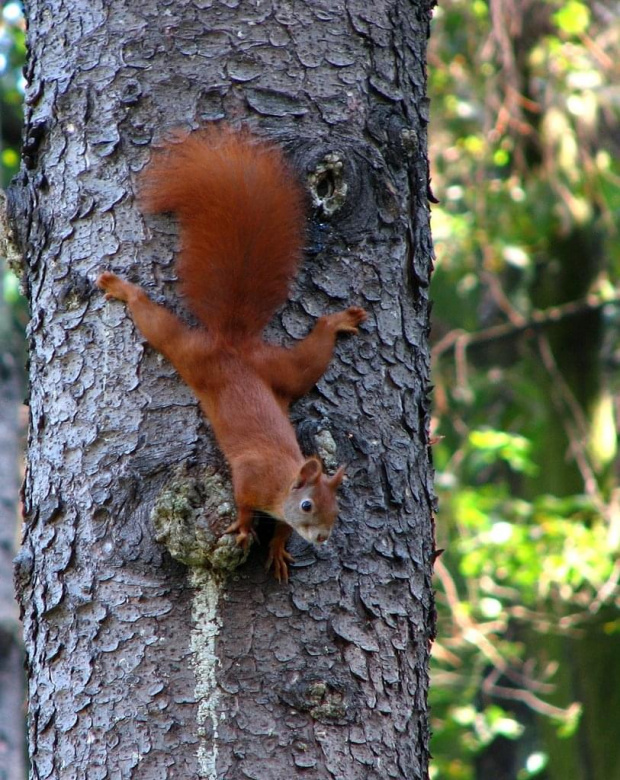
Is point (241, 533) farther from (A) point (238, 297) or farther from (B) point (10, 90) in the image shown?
(B) point (10, 90)

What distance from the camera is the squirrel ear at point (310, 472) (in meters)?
1.67

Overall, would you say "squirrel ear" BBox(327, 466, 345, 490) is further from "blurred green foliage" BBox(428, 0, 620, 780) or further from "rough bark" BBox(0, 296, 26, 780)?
"blurred green foliage" BBox(428, 0, 620, 780)

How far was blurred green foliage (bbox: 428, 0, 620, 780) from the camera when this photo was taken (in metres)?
6.11

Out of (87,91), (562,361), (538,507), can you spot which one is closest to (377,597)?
Answer: (87,91)

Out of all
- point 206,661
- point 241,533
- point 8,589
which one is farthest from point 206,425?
point 8,589

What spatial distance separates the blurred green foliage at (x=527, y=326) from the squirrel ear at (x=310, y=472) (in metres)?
4.03

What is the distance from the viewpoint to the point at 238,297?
5.67ft

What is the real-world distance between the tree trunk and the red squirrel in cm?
3

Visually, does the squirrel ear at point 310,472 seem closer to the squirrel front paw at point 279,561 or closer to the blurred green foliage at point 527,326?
the squirrel front paw at point 279,561

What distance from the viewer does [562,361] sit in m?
7.52

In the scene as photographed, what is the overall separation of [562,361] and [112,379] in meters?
6.25

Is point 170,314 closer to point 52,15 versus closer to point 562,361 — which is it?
point 52,15

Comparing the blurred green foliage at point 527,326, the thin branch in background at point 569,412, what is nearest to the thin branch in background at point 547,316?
the blurred green foliage at point 527,326

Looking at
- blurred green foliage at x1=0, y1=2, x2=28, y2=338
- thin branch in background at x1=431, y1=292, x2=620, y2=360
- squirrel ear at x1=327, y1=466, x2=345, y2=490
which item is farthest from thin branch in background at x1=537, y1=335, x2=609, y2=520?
squirrel ear at x1=327, y1=466, x2=345, y2=490
